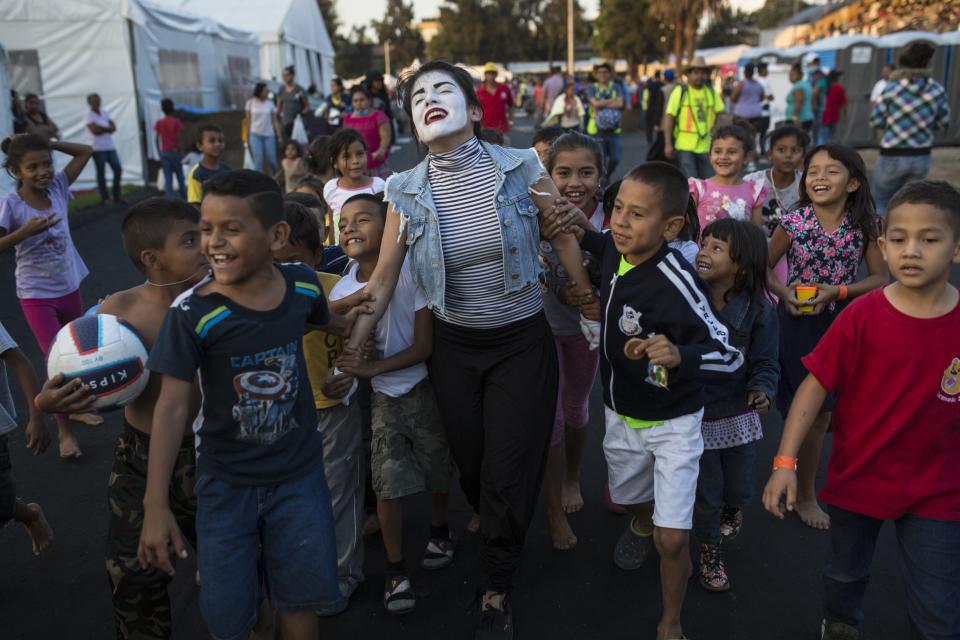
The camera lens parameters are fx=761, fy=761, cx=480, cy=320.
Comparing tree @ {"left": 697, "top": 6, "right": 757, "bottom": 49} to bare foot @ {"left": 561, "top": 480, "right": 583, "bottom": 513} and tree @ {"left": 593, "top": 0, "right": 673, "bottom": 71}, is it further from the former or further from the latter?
bare foot @ {"left": 561, "top": 480, "right": 583, "bottom": 513}

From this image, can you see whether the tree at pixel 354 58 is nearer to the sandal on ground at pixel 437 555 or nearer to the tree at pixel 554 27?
the tree at pixel 554 27

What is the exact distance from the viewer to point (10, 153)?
459 centimetres

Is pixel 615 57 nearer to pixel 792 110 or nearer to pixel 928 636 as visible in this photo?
pixel 792 110

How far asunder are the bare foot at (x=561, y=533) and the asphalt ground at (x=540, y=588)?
0.16 feet

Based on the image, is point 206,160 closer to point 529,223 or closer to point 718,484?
point 529,223

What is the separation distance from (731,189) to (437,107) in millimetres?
2359

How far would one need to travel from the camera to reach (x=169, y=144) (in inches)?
546

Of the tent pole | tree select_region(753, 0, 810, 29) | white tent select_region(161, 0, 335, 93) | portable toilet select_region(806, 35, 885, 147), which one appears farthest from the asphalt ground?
tree select_region(753, 0, 810, 29)

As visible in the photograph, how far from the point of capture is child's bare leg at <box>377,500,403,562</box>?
3297 mm

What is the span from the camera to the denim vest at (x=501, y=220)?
2.95m

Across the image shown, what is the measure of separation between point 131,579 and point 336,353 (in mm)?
1176

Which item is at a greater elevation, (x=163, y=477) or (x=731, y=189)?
(x=731, y=189)

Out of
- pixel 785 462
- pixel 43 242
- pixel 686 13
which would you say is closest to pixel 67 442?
pixel 43 242

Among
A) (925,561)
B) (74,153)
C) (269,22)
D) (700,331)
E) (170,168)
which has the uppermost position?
(269,22)
